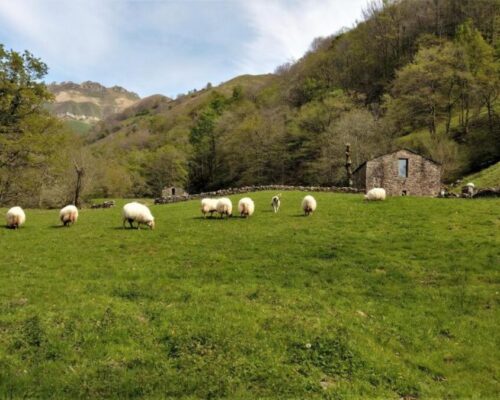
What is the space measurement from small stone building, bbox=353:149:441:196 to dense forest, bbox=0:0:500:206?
1320cm

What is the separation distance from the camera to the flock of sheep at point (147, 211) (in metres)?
25.5

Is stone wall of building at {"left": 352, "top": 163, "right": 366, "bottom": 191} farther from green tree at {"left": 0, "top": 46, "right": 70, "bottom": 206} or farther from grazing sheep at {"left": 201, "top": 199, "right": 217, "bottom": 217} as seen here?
green tree at {"left": 0, "top": 46, "right": 70, "bottom": 206}

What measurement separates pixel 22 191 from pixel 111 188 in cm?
4125

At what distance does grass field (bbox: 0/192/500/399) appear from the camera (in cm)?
943

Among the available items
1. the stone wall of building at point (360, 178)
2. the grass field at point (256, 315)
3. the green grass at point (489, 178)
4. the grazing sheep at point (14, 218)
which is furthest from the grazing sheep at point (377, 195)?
the grazing sheep at point (14, 218)

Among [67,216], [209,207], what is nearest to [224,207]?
[209,207]

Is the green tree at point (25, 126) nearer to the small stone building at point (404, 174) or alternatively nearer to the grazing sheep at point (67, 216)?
the grazing sheep at point (67, 216)

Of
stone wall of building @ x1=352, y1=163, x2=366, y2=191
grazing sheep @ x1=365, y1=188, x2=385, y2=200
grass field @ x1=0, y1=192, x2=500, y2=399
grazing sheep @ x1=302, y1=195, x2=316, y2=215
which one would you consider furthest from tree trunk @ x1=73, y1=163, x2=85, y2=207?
grazing sheep @ x1=365, y1=188, x2=385, y2=200

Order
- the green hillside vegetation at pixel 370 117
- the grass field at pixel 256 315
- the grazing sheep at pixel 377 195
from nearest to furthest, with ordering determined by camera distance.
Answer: the grass field at pixel 256 315 → the grazing sheep at pixel 377 195 → the green hillside vegetation at pixel 370 117

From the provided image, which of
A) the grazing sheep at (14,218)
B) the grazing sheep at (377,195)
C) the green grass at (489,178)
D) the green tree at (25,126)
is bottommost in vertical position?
the grazing sheep at (14,218)

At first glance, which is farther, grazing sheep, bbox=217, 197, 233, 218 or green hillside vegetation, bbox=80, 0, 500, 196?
green hillside vegetation, bbox=80, 0, 500, 196

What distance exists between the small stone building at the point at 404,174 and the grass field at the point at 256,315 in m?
28.0

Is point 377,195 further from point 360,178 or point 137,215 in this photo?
point 360,178

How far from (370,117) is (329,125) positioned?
8.58 meters
